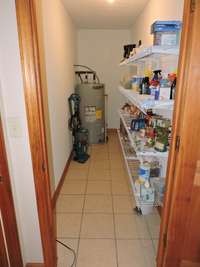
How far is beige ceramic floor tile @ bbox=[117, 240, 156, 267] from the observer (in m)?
1.59

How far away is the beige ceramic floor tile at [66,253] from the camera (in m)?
1.60

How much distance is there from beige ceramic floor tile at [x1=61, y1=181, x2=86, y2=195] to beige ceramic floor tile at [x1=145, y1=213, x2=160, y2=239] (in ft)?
2.84

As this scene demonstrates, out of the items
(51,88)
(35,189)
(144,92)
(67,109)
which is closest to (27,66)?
(35,189)

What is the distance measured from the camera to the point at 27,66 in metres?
1.06

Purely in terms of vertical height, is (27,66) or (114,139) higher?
(27,66)

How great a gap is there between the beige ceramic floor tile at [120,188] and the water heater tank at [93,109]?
1593 mm

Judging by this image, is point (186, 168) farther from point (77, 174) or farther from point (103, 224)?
point (77, 174)

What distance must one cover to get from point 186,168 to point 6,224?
1.15 meters

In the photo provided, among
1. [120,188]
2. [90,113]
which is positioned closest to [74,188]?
[120,188]

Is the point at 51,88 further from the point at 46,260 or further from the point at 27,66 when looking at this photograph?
the point at 46,260

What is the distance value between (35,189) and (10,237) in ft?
1.17

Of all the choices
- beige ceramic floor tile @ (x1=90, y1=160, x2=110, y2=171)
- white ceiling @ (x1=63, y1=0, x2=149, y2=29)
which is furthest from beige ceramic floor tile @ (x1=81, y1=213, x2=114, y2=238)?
white ceiling @ (x1=63, y1=0, x2=149, y2=29)

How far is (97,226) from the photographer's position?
1968mm

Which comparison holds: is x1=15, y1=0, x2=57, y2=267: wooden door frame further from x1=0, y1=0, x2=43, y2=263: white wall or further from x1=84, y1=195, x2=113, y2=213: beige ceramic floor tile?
x1=84, y1=195, x2=113, y2=213: beige ceramic floor tile
